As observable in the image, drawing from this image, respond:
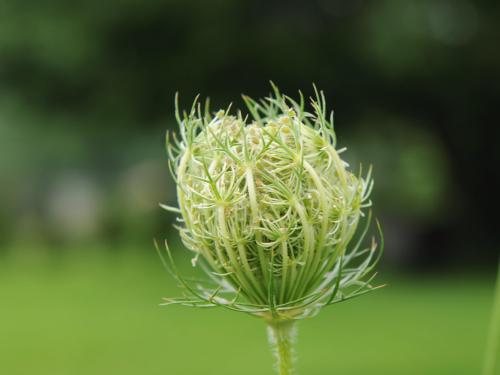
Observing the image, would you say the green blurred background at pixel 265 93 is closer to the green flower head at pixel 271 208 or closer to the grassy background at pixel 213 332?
the grassy background at pixel 213 332

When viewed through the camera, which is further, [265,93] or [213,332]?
[265,93]

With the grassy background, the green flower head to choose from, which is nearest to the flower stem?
the green flower head

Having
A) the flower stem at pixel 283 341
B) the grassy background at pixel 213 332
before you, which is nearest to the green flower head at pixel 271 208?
the flower stem at pixel 283 341

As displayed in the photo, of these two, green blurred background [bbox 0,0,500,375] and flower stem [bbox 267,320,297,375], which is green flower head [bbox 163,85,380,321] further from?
green blurred background [bbox 0,0,500,375]

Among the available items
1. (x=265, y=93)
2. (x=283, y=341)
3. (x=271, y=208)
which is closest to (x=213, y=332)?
(x=265, y=93)

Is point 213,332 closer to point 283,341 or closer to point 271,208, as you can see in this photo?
point 283,341
